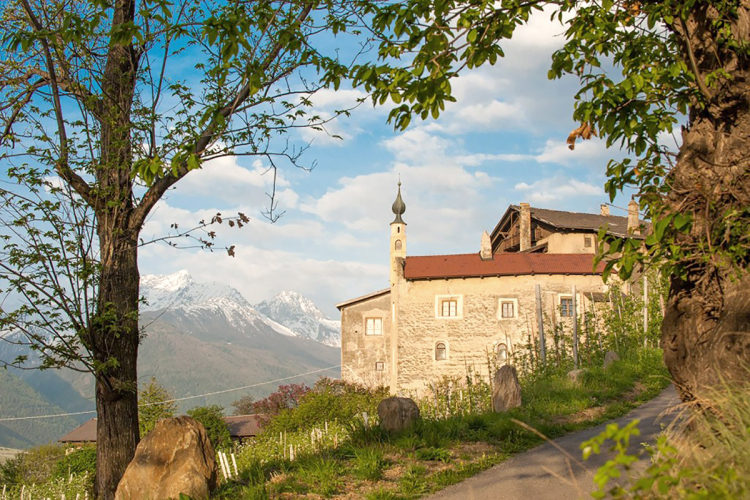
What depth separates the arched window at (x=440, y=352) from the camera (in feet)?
103

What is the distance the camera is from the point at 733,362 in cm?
423

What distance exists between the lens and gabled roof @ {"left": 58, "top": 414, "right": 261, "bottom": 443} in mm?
41656

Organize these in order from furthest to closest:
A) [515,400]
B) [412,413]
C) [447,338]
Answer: [447,338]
[515,400]
[412,413]

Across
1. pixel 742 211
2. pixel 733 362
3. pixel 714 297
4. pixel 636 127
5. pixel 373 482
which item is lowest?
pixel 373 482

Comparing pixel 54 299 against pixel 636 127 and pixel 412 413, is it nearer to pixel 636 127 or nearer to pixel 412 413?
pixel 412 413

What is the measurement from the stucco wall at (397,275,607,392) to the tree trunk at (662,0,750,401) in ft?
83.3

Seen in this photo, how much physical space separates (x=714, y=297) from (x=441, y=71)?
2.83 meters

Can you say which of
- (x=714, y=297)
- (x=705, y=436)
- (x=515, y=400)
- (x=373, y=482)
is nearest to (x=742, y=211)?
(x=714, y=297)

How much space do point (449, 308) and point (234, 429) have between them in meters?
20.3

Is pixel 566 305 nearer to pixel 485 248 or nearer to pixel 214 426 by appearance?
pixel 485 248

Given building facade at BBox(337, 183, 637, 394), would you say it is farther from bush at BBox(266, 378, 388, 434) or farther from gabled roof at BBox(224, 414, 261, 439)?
gabled roof at BBox(224, 414, 261, 439)

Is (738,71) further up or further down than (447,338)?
further up

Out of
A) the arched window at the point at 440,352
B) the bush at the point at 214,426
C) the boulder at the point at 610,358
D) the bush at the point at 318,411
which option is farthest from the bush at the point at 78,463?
the boulder at the point at 610,358

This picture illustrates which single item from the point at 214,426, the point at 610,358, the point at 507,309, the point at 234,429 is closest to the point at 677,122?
the point at 610,358
